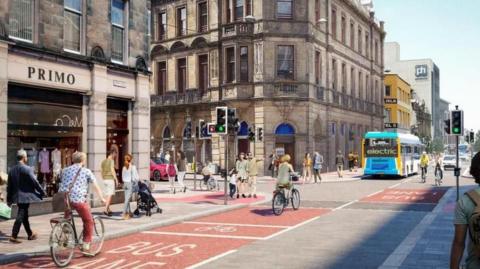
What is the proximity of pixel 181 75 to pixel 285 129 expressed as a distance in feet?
34.6

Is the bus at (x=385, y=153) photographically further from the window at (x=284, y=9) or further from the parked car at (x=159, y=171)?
the parked car at (x=159, y=171)

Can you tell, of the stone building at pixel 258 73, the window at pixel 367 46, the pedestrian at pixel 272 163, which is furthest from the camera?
the window at pixel 367 46

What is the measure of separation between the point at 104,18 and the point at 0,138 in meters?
5.80

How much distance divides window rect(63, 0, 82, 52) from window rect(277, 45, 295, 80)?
21.7 meters

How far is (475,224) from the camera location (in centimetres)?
359

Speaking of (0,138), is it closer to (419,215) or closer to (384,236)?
(384,236)

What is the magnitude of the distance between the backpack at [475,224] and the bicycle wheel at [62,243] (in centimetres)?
655

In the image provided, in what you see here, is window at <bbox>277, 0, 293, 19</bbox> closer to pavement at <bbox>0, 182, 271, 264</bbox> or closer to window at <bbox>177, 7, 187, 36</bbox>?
window at <bbox>177, 7, 187, 36</bbox>

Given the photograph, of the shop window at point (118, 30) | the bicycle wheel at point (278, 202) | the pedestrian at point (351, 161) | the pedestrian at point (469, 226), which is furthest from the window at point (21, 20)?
the pedestrian at point (351, 161)

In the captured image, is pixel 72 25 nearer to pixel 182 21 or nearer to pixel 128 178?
pixel 128 178

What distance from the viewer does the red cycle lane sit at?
28.8 ft

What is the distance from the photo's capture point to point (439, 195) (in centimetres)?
2164

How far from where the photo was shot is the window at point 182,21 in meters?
41.5

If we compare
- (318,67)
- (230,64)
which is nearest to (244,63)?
(230,64)
